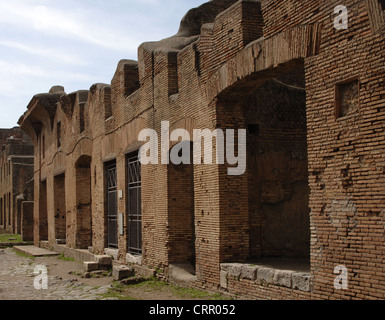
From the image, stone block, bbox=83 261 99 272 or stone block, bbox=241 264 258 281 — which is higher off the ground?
stone block, bbox=241 264 258 281

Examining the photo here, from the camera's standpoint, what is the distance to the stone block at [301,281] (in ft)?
19.8

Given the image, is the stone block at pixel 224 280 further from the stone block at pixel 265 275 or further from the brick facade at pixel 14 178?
the brick facade at pixel 14 178

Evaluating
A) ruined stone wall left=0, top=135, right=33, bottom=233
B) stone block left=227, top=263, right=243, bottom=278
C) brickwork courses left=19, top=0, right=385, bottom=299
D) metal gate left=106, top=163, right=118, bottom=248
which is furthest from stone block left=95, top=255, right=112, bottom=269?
ruined stone wall left=0, top=135, right=33, bottom=233

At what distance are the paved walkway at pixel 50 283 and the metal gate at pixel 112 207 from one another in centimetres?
108

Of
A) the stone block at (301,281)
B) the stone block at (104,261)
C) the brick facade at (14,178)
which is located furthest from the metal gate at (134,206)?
the brick facade at (14,178)

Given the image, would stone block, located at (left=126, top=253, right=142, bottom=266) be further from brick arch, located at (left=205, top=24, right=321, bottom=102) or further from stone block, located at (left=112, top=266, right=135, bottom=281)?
brick arch, located at (left=205, top=24, right=321, bottom=102)

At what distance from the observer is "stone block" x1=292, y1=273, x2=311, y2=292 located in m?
6.04

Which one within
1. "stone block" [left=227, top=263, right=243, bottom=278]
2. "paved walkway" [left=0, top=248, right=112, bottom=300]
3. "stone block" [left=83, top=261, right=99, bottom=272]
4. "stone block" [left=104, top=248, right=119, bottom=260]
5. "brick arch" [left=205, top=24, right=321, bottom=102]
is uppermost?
"brick arch" [left=205, top=24, right=321, bottom=102]

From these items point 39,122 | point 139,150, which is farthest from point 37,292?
point 39,122

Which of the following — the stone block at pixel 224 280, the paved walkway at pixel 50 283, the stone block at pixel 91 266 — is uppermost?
the stone block at pixel 224 280

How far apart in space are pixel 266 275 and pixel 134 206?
5.35m

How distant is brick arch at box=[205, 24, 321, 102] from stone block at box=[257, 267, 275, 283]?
2.63 meters

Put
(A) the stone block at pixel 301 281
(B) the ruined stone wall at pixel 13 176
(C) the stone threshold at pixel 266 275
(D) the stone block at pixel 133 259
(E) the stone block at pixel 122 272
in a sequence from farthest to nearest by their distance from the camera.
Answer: (B) the ruined stone wall at pixel 13 176, (D) the stone block at pixel 133 259, (E) the stone block at pixel 122 272, (C) the stone threshold at pixel 266 275, (A) the stone block at pixel 301 281

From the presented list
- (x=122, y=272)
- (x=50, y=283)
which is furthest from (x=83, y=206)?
(x=122, y=272)
